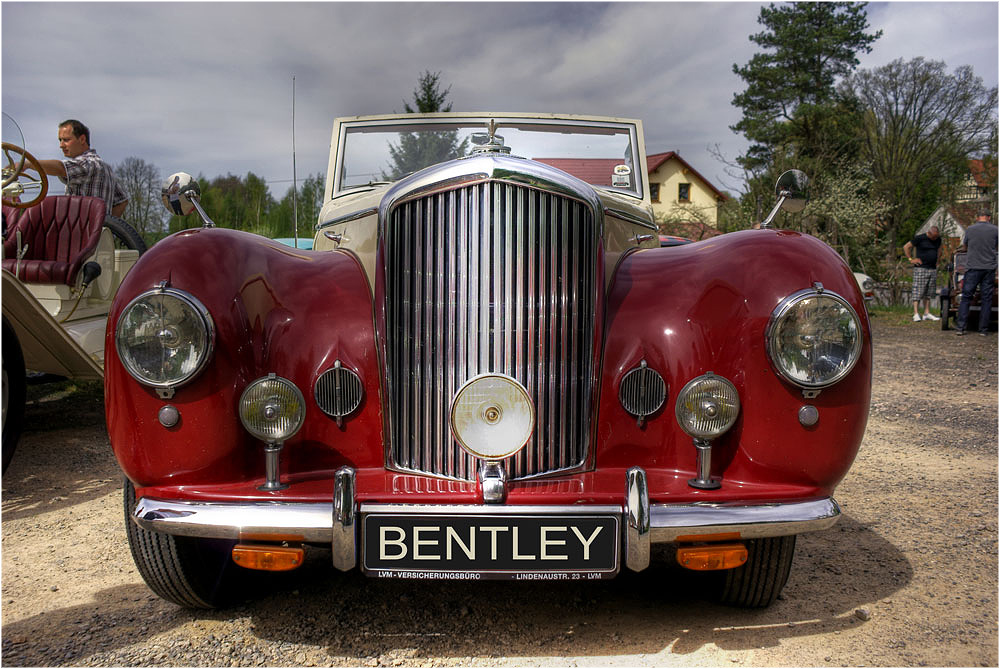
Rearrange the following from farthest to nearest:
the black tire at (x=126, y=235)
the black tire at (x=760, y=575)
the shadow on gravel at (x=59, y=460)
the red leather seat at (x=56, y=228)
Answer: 1. the black tire at (x=126, y=235)
2. the red leather seat at (x=56, y=228)
3. the shadow on gravel at (x=59, y=460)
4. the black tire at (x=760, y=575)

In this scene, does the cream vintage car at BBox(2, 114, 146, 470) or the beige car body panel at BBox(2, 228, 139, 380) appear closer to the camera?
the cream vintage car at BBox(2, 114, 146, 470)

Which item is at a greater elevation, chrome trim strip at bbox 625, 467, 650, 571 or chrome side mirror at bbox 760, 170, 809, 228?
chrome side mirror at bbox 760, 170, 809, 228

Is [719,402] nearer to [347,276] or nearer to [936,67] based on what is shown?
[347,276]

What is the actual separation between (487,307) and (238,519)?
2.82 ft

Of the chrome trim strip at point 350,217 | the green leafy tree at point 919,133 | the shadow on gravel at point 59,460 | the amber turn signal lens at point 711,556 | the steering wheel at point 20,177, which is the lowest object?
the shadow on gravel at point 59,460

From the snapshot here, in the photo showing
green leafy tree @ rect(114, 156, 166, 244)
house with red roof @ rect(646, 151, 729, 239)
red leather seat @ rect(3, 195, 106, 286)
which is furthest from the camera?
house with red roof @ rect(646, 151, 729, 239)

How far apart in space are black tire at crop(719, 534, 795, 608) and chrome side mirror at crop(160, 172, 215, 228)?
7.26 ft

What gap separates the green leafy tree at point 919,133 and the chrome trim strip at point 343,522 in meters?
24.3

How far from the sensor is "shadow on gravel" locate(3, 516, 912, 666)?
6.93 feet

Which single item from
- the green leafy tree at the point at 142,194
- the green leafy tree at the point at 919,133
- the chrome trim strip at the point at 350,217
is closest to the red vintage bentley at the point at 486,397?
the chrome trim strip at the point at 350,217

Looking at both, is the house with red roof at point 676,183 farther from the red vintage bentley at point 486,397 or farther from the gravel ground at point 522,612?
the red vintage bentley at point 486,397

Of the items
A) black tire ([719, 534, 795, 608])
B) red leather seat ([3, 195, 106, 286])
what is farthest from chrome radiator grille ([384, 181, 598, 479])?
red leather seat ([3, 195, 106, 286])

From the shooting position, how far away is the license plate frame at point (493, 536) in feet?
6.06

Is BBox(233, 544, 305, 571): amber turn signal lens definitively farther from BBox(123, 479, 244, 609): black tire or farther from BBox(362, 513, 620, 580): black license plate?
BBox(123, 479, 244, 609): black tire
